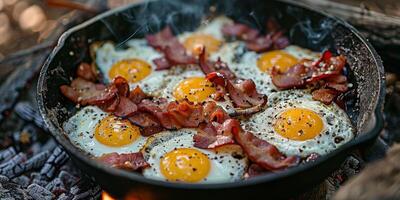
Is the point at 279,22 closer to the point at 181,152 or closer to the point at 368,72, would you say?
the point at 368,72

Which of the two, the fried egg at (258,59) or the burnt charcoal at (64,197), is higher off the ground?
the fried egg at (258,59)

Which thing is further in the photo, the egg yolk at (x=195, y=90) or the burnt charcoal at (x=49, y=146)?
the burnt charcoal at (x=49, y=146)

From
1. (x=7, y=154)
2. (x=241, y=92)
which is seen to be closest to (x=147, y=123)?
(x=241, y=92)

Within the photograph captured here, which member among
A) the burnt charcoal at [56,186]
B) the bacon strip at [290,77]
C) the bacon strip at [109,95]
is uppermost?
the bacon strip at [109,95]

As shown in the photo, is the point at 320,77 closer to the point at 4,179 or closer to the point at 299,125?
the point at 299,125

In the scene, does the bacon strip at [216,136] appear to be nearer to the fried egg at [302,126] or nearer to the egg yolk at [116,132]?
the fried egg at [302,126]

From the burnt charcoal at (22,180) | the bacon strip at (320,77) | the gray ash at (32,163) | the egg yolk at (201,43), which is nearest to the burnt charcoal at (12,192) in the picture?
the gray ash at (32,163)

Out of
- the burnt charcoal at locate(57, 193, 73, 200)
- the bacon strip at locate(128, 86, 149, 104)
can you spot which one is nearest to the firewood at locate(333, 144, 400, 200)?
the bacon strip at locate(128, 86, 149, 104)
